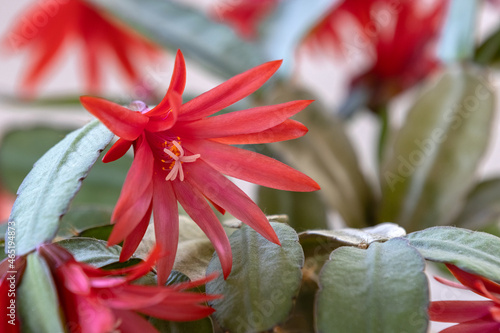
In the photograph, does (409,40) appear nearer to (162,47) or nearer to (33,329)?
(162,47)

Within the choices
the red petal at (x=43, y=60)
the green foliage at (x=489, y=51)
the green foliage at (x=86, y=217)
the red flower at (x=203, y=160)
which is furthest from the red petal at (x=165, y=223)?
the red petal at (x=43, y=60)

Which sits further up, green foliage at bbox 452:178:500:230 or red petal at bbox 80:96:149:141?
red petal at bbox 80:96:149:141

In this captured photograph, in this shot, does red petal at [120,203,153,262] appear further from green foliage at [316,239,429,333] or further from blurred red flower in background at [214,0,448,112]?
blurred red flower in background at [214,0,448,112]

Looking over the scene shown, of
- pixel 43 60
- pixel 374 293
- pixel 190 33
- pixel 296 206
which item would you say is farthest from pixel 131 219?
pixel 43 60

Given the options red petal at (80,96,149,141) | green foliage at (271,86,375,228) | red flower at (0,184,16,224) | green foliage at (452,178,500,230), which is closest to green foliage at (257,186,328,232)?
green foliage at (271,86,375,228)

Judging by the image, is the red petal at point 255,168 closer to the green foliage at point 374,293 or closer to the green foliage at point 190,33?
the green foliage at point 374,293

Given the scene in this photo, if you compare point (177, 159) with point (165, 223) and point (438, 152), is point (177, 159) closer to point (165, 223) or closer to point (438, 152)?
point (165, 223)

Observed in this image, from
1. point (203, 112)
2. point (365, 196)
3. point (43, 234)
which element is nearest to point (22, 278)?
point (43, 234)
